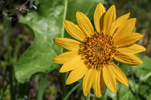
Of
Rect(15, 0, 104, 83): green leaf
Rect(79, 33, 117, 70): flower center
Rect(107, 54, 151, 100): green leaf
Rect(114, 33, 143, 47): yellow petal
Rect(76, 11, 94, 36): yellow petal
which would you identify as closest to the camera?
Rect(114, 33, 143, 47): yellow petal

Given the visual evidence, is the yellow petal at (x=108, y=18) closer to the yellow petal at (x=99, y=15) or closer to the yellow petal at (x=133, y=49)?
the yellow petal at (x=99, y=15)

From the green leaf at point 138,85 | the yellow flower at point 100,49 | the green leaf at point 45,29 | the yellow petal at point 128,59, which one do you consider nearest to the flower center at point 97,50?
the yellow flower at point 100,49

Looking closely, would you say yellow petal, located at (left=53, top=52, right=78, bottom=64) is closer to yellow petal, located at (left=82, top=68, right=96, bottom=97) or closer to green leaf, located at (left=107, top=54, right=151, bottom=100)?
yellow petal, located at (left=82, top=68, right=96, bottom=97)

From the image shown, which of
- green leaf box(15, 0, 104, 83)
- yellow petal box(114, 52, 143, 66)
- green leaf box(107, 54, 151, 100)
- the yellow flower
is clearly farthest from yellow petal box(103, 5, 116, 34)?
green leaf box(107, 54, 151, 100)

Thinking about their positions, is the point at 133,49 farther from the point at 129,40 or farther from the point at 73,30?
the point at 73,30

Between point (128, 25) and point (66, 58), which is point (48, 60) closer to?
point (66, 58)

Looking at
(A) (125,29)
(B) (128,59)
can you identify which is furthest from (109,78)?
(A) (125,29)

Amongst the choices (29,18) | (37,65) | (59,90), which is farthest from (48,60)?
(59,90)
